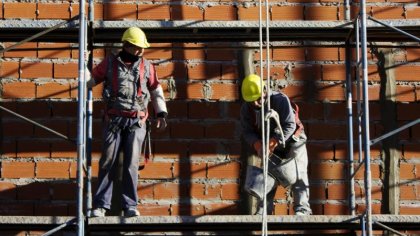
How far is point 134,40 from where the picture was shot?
853 centimetres

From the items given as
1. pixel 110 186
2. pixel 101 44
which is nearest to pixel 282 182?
pixel 110 186

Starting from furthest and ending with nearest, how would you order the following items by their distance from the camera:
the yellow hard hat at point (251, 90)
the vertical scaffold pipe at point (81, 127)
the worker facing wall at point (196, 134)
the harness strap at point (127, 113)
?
the worker facing wall at point (196, 134) < the yellow hard hat at point (251, 90) < the harness strap at point (127, 113) < the vertical scaffold pipe at point (81, 127)

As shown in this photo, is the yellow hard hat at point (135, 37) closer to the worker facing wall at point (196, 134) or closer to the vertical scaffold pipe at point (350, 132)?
the worker facing wall at point (196, 134)

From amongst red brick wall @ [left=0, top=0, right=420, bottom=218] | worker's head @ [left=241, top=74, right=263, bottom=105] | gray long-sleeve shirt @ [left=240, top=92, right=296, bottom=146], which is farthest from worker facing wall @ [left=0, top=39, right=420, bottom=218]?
worker's head @ [left=241, top=74, right=263, bottom=105]

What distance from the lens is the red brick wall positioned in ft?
30.2

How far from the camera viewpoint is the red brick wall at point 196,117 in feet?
30.2

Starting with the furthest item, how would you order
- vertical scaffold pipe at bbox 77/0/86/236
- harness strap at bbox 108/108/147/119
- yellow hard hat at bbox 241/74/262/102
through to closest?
yellow hard hat at bbox 241/74/262/102
harness strap at bbox 108/108/147/119
vertical scaffold pipe at bbox 77/0/86/236

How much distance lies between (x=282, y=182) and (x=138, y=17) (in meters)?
1.81

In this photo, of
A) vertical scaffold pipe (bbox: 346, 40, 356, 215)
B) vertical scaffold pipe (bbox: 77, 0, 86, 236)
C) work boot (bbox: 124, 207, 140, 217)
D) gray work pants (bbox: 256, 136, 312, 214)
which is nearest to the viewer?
vertical scaffold pipe (bbox: 77, 0, 86, 236)

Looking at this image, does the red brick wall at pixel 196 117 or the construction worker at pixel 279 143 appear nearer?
the construction worker at pixel 279 143

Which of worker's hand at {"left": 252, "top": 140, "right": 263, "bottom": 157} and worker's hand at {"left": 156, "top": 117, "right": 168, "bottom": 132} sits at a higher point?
worker's hand at {"left": 156, "top": 117, "right": 168, "bottom": 132}

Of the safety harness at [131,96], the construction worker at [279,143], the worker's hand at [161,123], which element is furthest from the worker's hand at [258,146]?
the safety harness at [131,96]

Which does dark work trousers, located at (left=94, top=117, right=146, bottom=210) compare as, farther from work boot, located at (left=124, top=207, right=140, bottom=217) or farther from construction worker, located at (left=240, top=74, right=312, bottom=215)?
construction worker, located at (left=240, top=74, right=312, bottom=215)

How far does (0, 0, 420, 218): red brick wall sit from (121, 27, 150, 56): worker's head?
30.5 inches
